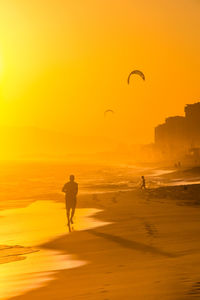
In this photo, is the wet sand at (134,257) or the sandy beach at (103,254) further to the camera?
the sandy beach at (103,254)

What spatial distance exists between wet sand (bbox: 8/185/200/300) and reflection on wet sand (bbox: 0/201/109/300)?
35 centimetres

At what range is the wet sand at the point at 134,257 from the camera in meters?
9.23

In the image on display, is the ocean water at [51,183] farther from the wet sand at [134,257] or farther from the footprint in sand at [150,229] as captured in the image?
the footprint in sand at [150,229]

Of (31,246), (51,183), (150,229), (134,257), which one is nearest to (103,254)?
(134,257)

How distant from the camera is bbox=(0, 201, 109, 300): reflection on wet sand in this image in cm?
1151

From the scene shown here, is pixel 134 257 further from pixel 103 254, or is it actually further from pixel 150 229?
pixel 150 229

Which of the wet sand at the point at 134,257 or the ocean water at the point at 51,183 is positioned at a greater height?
the ocean water at the point at 51,183

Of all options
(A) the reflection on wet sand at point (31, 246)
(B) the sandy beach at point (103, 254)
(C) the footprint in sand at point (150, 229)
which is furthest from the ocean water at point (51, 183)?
(C) the footprint in sand at point (150, 229)

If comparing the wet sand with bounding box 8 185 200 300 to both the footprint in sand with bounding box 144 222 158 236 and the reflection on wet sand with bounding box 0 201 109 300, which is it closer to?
the footprint in sand with bounding box 144 222 158 236

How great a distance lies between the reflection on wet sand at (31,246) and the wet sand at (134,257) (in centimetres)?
35

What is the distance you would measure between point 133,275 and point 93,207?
69.3 feet

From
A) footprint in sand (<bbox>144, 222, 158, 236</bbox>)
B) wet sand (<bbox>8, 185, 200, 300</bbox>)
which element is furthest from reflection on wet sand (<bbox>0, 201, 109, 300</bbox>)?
footprint in sand (<bbox>144, 222, 158, 236</bbox>)

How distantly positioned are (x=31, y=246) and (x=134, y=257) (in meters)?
4.67

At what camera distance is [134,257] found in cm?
1375
